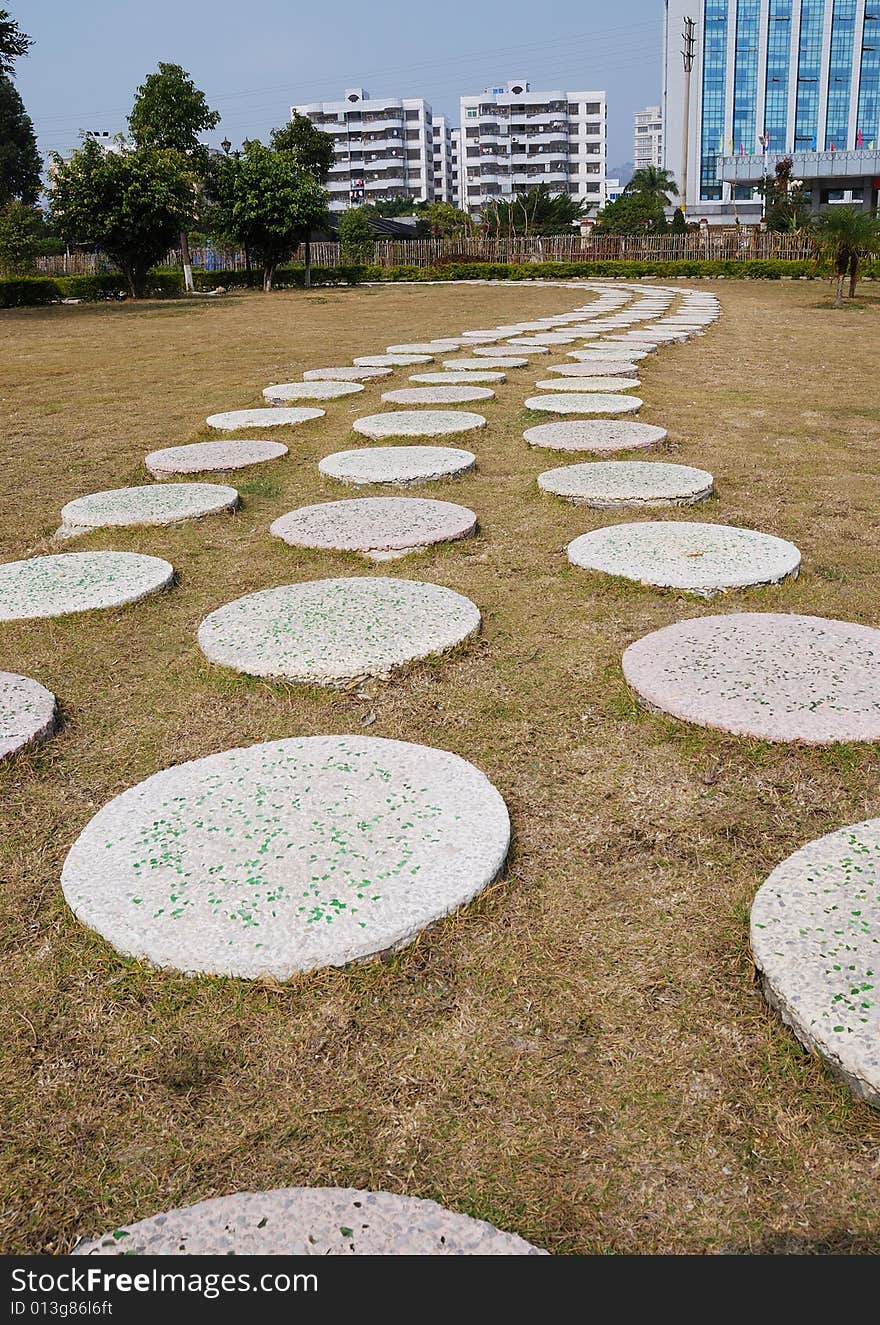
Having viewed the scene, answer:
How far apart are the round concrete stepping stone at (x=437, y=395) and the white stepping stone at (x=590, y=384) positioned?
0.47m

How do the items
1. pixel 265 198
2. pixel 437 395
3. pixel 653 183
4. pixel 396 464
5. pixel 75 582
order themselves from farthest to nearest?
pixel 653 183 → pixel 265 198 → pixel 437 395 → pixel 396 464 → pixel 75 582

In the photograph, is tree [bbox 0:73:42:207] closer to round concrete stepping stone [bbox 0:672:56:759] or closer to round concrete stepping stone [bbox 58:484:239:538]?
round concrete stepping stone [bbox 58:484:239:538]

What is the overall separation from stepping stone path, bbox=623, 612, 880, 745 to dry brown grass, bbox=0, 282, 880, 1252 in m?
0.06

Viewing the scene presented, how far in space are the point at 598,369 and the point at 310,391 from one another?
241 cm

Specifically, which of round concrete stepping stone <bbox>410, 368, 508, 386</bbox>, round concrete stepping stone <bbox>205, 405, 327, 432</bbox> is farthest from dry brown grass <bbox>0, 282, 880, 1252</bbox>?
round concrete stepping stone <bbox>410, 368, 508, 386</bbox>

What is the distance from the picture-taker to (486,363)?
8.54 meters

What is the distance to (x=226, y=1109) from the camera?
131cm

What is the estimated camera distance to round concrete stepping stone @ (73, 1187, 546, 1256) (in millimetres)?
1095

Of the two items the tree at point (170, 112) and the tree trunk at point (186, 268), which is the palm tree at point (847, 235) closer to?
the tree trunk at point (186, 268)

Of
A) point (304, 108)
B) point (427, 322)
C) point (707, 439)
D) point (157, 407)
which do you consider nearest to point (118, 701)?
point (707, 439)

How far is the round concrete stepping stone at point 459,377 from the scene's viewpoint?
761 centimetres

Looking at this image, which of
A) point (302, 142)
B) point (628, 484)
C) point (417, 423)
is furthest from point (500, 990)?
point (302, 142)

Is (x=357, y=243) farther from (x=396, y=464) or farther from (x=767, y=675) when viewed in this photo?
(x=767, y=675)

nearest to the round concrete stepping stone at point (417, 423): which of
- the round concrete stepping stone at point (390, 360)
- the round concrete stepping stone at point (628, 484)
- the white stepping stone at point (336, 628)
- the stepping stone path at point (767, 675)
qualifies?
the round concrete stepping stone at point (628, 484)
